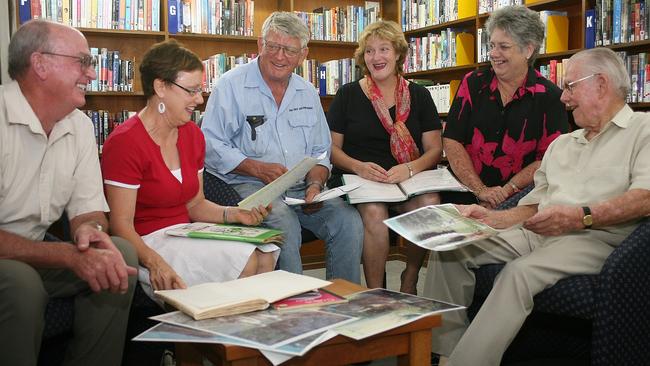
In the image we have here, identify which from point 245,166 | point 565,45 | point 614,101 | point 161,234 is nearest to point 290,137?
point 245,166

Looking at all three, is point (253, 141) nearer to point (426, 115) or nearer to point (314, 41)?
point (426, 115)

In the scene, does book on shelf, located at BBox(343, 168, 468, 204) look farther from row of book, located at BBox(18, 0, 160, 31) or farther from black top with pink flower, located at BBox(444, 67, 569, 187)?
row of book, located at BBox(18, 0, 160, 31)

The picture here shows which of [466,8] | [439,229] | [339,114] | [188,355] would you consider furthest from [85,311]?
[466,8]

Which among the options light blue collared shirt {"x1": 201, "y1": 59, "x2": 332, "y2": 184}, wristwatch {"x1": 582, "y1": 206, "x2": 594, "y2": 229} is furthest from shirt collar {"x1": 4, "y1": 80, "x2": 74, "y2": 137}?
wristwatch {"x1": 582, "y1": 206, "x2": 594, "y2": 229}

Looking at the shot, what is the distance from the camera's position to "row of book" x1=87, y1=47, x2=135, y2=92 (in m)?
4.48

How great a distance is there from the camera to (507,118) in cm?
300

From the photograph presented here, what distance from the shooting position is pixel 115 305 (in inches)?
77.7

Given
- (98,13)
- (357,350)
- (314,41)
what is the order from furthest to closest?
(314,41), (98,13), (357,350)

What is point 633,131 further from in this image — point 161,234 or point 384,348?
point 161,234

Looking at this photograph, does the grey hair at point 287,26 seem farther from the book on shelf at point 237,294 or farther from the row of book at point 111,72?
the row of book at point 111,72

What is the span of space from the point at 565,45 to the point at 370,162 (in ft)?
5.80

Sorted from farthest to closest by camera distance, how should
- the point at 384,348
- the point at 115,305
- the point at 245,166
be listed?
the point at 245,166 → the point at 115,305 → the point at 384,348

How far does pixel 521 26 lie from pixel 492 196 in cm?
79

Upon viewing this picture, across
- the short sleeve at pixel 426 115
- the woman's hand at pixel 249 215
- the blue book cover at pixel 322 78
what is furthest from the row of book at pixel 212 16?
the woman's hand at pixel 249 215
